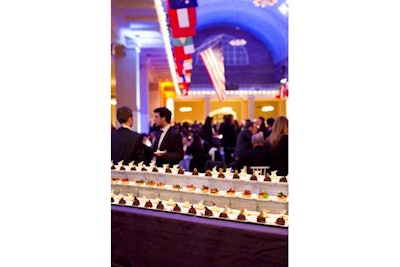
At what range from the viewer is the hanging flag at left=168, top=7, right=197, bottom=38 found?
6.19 m

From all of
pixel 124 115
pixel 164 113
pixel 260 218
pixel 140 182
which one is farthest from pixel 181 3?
pixel 260 218

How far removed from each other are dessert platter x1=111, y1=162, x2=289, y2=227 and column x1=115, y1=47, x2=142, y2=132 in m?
7.24

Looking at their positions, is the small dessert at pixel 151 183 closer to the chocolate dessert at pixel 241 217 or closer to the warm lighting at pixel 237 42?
the chocolate dessert at pixel 241 217

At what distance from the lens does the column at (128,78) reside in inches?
421

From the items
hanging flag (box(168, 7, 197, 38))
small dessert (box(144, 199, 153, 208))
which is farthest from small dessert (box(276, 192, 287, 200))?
hanging flag (box(168, 7, 197, 38))

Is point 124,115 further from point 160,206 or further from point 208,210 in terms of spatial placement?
point 208,210

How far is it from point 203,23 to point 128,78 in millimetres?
17667
